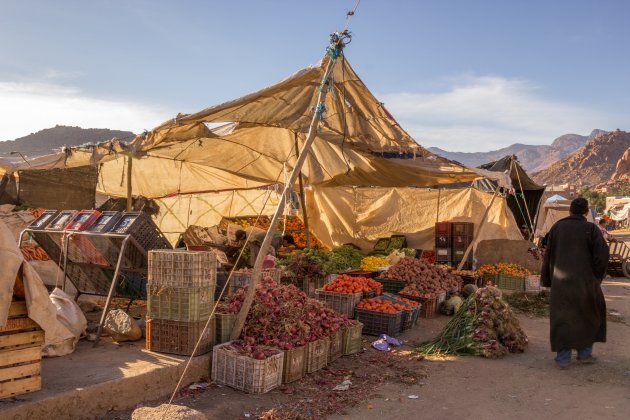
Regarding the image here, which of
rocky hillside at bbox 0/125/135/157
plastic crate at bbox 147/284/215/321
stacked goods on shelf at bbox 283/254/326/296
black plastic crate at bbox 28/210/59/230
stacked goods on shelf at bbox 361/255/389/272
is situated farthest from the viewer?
rocky hillside at bbox 0/125/135/157

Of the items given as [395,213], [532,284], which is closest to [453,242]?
[532,284]

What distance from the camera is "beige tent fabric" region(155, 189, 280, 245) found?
1686 centimetres

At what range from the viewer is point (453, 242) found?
13.1 meters

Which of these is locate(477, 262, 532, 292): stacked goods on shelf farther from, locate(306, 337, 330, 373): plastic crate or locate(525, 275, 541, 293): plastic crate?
locate(306, 337, 330, 373): plastic crate

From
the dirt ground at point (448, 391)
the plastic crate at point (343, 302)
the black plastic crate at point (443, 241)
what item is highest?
the black plastic crate at point (443, 241)

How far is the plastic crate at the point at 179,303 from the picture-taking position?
5.16m

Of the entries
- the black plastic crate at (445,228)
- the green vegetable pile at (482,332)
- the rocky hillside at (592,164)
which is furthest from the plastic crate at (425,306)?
the rocky hillside at (592,164)

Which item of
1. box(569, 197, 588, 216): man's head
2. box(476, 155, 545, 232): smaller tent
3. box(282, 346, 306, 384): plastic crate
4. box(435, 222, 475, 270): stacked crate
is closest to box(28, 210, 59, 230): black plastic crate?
box(282, 346, 306, 384): plastic crate

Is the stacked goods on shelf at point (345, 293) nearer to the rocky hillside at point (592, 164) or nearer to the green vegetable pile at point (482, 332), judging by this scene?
the green vegetable pile at point (482, 332)

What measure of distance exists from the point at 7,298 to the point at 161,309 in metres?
1.69

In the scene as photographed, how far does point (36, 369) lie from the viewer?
4102 millimetres

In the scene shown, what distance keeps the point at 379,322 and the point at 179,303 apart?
333 cm

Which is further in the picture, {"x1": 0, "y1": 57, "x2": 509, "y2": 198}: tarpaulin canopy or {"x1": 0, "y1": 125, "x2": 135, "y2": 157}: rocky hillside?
{"x1": 0, "y1": 125, "x2": 135, "y2": 157}: rocky hillside

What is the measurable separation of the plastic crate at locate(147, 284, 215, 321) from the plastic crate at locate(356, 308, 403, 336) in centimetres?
297
